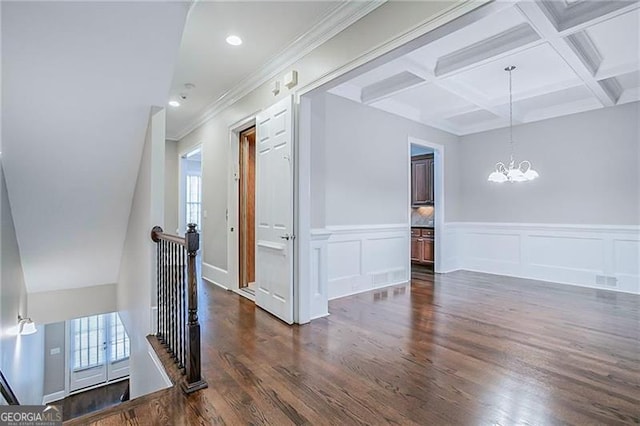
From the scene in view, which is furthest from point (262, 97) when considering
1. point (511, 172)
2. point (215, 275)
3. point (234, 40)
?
point (511, 172)

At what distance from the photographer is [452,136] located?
6.32 m

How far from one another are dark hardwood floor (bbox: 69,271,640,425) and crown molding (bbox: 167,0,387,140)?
8.80ft

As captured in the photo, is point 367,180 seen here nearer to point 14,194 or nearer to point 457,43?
point 457,43

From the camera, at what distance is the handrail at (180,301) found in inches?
81.9

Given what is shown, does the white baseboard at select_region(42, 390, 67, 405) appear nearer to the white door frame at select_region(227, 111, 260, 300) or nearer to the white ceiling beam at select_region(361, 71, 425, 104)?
the white door frame at select_region(227, 111, 260, 300)

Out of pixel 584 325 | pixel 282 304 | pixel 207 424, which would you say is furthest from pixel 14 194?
pixel 584 325

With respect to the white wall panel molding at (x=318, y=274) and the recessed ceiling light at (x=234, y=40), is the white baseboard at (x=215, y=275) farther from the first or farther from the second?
the recessed ceiling light at (x=234, y=40)

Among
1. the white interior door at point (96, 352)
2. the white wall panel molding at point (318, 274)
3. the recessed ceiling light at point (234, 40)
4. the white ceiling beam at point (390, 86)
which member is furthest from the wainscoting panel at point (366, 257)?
the white interior door at point (96, 352)

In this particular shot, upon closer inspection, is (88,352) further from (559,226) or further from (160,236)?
(559,226)

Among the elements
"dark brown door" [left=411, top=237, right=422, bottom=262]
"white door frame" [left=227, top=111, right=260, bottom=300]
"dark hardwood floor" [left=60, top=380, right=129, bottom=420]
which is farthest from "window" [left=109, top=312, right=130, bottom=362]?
"dark brown door" [left=411, top=237, right=422, bottom=262]

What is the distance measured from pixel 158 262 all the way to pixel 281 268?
1164mm

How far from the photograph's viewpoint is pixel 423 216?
714 centimetres

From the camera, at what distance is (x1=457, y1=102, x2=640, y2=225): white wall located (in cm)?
466

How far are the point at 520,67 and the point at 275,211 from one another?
132 inches
